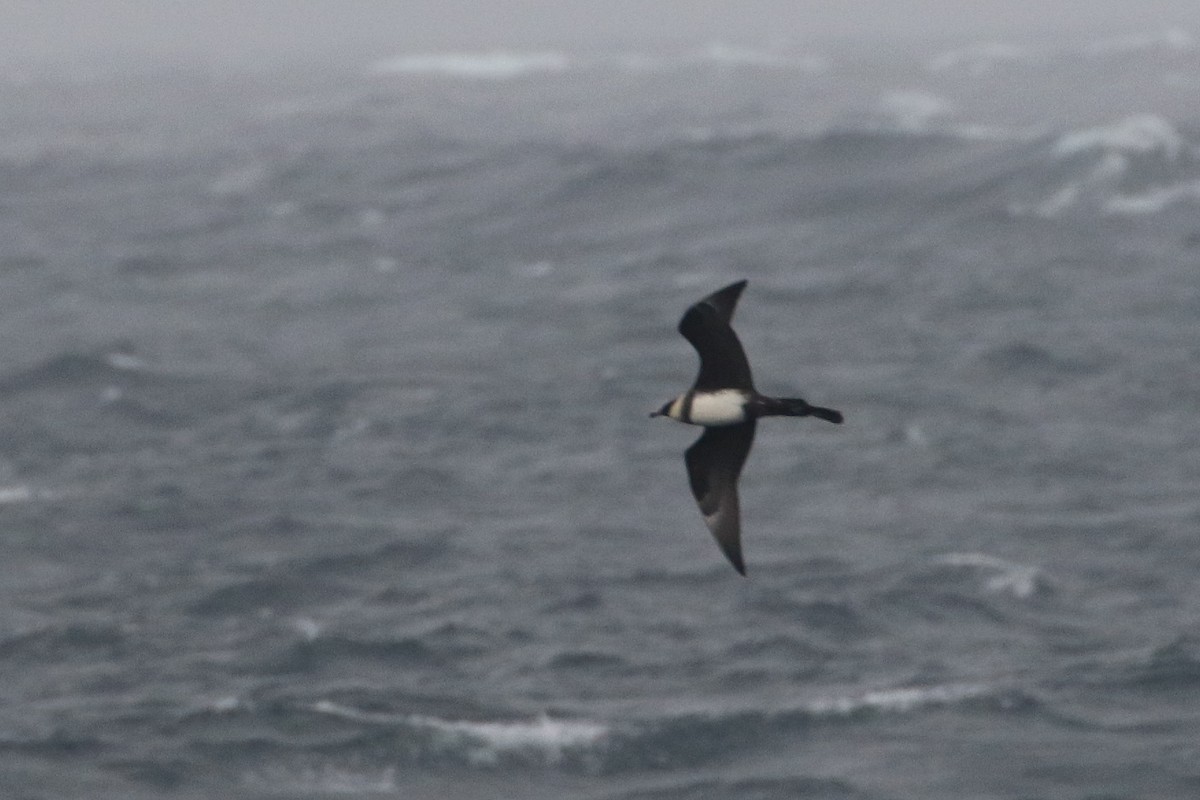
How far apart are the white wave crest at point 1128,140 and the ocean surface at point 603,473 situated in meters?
0.20

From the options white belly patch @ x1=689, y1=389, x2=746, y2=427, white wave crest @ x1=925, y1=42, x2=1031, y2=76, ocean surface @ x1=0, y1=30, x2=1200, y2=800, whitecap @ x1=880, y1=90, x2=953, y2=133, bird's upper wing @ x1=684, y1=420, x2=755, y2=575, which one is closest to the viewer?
white belly patch @ x1=689, y1=389, x2=746, y2=427

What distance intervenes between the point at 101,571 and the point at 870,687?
1538 cm

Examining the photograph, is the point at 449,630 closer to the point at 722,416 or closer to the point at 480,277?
the point at 722,416

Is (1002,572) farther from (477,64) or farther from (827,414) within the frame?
(477,64)

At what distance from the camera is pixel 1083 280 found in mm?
63688

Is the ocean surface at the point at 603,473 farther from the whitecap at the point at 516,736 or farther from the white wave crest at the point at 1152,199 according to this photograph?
the white wave crest at the point at 1152,199

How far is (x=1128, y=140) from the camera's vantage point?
78.9m

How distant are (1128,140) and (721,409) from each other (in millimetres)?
61460

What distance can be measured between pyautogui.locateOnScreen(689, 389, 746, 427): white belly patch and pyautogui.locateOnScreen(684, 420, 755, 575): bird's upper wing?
0.87 m

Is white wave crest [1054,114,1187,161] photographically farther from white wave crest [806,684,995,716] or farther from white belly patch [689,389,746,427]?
white belly patch [689,389,746,427]

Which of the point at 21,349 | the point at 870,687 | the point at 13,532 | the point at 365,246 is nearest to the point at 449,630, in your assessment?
the point at 870,687

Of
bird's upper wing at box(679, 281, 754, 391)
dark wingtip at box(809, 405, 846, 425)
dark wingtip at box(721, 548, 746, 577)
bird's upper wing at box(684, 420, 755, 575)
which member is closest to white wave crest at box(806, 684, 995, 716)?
bird's upper wing at box(684, 420, 755, 575)

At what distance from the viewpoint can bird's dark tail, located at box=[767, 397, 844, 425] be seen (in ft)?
62.1

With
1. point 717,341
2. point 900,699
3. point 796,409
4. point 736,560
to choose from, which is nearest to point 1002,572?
point 900,699
